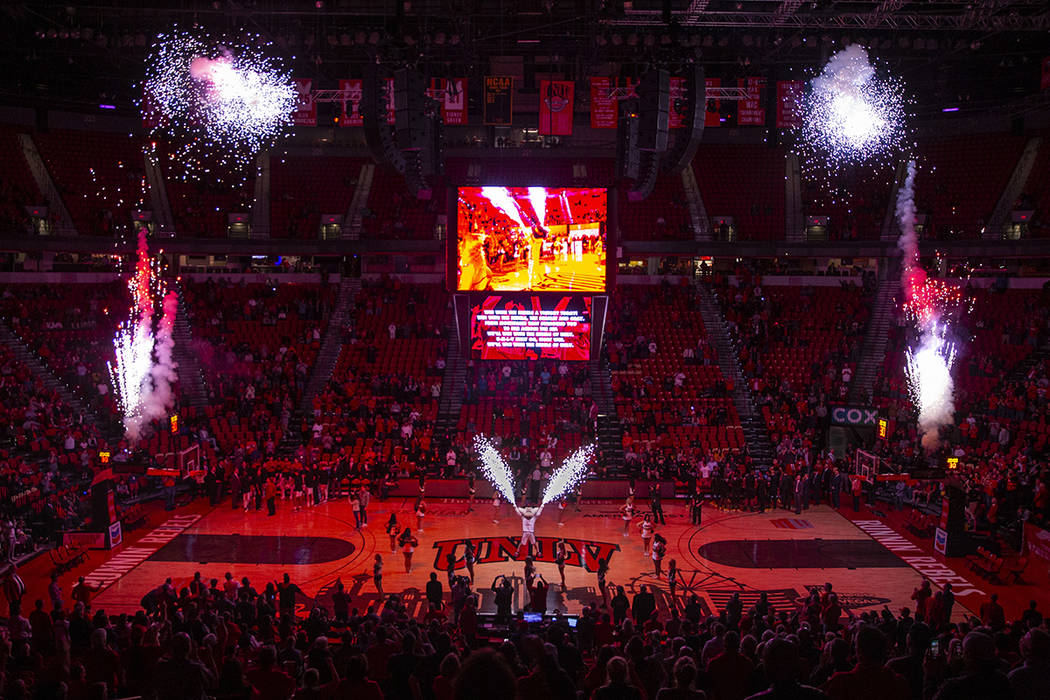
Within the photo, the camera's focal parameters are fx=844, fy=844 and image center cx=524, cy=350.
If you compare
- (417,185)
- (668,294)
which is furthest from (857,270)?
(417,185)

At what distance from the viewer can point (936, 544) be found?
2070cm

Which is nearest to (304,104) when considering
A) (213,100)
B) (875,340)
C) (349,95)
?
(349,95)

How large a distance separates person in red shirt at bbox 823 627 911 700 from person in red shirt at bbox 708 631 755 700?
1.34 metres

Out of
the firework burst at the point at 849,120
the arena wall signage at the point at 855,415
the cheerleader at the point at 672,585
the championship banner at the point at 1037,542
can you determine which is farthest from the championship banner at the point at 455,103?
the championship banner at the point at 1037,542

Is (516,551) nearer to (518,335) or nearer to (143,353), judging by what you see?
(518,335)

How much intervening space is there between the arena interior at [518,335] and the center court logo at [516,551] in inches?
4.9

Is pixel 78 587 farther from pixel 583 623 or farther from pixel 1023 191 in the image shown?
pixel 1023 191

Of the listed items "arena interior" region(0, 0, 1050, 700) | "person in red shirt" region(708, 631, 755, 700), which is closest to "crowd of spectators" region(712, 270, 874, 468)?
"arena interior" region(0, 0, 1050, 700)

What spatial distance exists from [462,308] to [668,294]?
44.5 ft

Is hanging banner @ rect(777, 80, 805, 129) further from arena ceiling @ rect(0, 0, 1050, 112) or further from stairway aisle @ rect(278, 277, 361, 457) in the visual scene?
stairway aisle @ rect(278, 277, 361, 457)

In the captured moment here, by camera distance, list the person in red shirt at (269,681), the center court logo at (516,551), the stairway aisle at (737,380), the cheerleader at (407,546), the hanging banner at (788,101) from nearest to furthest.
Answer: the person in red shirt at (269,681) → the cheerleader at (407,546) → the center court logo at (516,551) → the hanging banner at (788,101) → the stairway aisle at (737,380)

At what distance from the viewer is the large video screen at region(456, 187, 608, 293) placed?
22.4 meters

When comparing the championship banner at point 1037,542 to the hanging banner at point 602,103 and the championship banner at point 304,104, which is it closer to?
the hanging banner at point 602,103

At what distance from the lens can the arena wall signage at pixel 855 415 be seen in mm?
26859
